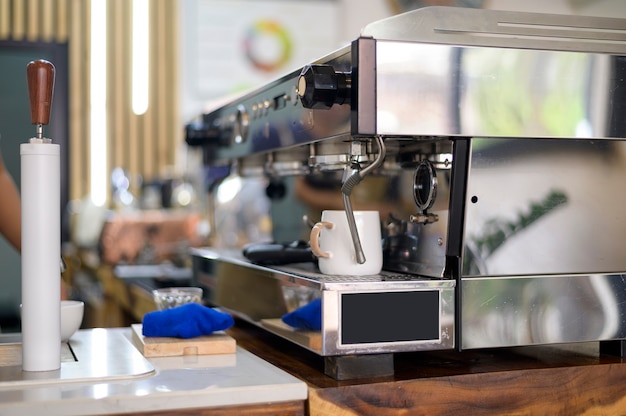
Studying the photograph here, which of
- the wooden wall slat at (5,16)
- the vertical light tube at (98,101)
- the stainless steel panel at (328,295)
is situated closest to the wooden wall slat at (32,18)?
the wooden wall slat at (5,16)

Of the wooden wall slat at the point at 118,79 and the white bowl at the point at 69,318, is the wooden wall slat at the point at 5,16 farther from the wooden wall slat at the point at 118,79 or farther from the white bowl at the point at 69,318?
the white bowl at the point at 69,318

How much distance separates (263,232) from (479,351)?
2.16 metres

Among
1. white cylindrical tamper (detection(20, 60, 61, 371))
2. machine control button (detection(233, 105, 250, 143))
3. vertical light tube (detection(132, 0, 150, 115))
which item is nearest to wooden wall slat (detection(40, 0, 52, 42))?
vertical light tube (detection(132, 0, 150, 115))

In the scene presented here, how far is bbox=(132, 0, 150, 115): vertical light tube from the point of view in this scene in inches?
274

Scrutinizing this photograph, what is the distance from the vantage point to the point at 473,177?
4.15 ft

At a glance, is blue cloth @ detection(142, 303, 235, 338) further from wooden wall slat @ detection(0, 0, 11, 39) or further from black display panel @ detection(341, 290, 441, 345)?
wooden wall slat @ detection(0, 0, 11, 39)

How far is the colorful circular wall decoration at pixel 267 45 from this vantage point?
22.3 ft

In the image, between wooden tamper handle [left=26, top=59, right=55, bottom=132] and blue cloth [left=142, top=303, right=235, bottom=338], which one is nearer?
wooden tamper handle [left=26, top=59, right=55, bottom=132]

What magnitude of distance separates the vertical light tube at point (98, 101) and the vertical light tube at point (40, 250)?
18.6 feet

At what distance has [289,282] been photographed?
133 centimetres

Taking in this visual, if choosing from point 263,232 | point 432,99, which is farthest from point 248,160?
point 263,232

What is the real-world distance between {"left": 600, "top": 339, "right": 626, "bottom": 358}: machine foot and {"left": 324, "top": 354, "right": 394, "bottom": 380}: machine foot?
0.39 meters

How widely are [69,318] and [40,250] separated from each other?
29cm

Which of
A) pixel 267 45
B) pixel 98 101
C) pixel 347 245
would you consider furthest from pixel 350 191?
pixel 98 101
